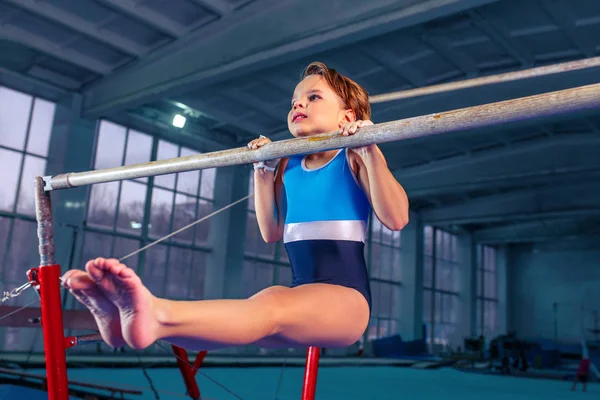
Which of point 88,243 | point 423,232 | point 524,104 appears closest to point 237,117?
point 88,243

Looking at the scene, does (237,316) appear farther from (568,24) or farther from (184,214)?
(184,214)

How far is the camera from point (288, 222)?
2.21m

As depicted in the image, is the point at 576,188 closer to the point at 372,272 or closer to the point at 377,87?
the point at 372,272

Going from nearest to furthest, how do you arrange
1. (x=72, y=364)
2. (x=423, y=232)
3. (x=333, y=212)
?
(x=333, y=212) → (x=72, y=364) → (x=423, y=232)

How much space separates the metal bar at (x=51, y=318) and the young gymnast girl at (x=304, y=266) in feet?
2.32

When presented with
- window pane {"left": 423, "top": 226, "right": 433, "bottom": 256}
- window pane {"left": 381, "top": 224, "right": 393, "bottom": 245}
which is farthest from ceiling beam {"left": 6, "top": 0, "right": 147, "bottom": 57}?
window pane {"left": 423, "top": 226, "right": 433, "bottom": 256}

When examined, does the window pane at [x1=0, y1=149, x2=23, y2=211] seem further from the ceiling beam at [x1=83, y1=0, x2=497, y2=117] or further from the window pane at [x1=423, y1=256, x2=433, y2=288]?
the window pane at [x1=423, y1=256, x2=433, y2=288]

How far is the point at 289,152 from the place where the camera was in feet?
6.43

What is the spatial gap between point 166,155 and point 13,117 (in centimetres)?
354

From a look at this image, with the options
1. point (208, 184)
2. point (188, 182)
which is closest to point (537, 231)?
point (208, 184)

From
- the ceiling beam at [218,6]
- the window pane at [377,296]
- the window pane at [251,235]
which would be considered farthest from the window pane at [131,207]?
the window pane at [377,296]

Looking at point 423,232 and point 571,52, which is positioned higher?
point 571,52

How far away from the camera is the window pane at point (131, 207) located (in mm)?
12375

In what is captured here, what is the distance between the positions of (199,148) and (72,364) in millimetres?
7075
